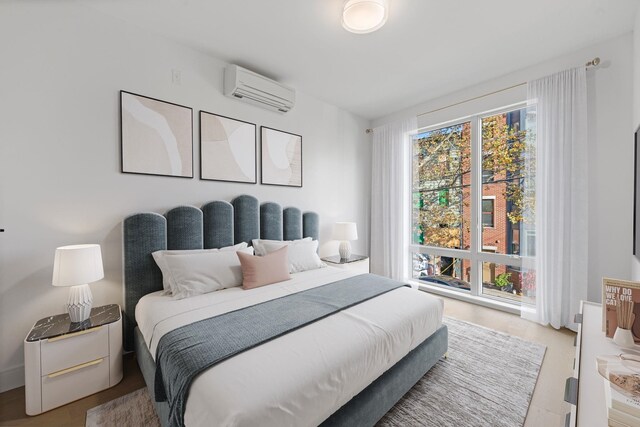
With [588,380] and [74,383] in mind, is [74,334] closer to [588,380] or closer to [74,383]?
[74,383]

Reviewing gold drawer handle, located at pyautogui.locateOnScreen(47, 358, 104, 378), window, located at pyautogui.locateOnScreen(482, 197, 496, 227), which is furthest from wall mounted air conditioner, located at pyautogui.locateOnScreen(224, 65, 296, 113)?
window, located at pyautogui.locateOnScreen(482, 197, 496, 227)

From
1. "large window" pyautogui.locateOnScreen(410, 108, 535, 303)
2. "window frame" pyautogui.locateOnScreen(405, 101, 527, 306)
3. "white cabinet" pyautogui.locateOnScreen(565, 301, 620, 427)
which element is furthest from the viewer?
"window frame" pyautogui.locateOnScreen(405, 101, 527, 306)

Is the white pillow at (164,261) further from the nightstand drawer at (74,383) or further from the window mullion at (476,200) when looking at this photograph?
the window mullion at (476,200)

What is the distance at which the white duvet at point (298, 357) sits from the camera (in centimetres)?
100

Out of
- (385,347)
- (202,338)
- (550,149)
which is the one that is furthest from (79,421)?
(550,149)

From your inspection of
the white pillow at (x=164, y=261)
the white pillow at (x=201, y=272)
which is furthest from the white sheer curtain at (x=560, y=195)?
the white pillow at (x=164, y=261)

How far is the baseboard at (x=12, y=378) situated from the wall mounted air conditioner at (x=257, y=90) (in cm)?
275

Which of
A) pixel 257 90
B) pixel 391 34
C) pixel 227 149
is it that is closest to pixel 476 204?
pixel 391 34

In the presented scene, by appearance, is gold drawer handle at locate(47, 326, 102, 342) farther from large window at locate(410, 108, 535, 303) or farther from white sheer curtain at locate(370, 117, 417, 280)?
large window at locate(410, 108, 535, 303)

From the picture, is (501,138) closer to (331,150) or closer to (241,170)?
(331,150)

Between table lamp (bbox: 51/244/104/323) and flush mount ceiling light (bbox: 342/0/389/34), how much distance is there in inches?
94.8

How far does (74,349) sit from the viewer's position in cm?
168

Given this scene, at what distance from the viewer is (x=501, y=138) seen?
3246 mm

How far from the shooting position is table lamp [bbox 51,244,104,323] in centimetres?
169
